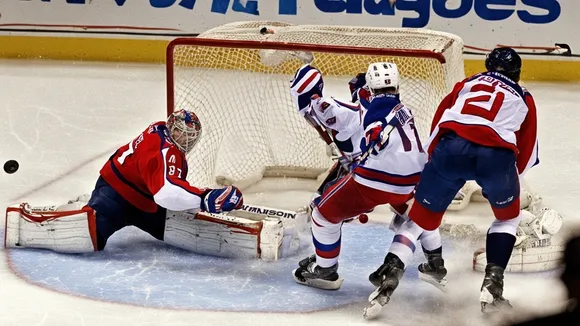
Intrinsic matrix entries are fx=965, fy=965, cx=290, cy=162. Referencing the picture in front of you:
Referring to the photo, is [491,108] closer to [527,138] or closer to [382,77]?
[527,138]

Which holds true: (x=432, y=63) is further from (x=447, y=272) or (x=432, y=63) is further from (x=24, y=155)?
(x=24, y=155)

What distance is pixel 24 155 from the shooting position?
17.4ft

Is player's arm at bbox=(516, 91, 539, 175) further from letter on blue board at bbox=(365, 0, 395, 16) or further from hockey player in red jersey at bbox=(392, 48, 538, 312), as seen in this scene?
letter on blue board at bbox=(365, 0, 395, 16)

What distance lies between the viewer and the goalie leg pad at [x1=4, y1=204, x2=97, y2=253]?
372cm

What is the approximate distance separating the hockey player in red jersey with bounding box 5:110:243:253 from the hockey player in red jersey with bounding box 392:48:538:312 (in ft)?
2.57

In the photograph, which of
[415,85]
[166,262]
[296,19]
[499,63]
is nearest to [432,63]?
[415,85]

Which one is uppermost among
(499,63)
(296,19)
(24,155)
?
(499,63)

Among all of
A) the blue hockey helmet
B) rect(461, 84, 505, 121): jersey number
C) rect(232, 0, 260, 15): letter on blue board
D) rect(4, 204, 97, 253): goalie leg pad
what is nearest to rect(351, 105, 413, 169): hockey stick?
rect(461, 84, 505, 121): jersey number

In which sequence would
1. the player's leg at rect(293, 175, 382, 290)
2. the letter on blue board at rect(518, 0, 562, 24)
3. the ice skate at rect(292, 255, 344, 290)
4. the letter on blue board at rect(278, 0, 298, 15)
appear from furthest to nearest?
the letter on blue board at rect(278, 0, 298, 15) → the letter on blue board at rect(518, 0, 562, 24) → the ice skate at rect(292, 255, 344, 290) → the player's leg at rect(293, 175, 382, 290)

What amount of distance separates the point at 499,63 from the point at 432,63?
3.54ft

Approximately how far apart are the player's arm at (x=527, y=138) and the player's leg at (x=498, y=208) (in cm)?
9

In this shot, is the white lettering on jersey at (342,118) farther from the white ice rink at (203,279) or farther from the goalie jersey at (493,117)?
the white ice rink at (203,279)

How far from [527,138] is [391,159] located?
0.45 metres

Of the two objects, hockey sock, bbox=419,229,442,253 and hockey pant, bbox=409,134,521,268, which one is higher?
hockey pant, bbox=409,134,521,268
